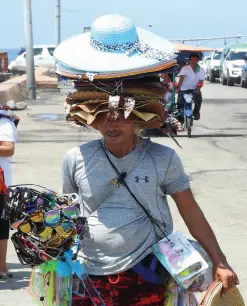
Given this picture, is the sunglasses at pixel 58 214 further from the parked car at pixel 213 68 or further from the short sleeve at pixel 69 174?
the parked car at pixel 213 68

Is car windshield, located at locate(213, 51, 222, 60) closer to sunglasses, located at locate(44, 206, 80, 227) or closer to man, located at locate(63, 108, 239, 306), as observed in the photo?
man, located at locate(63, 108, 239, 306)

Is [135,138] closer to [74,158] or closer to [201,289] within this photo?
[74,158]

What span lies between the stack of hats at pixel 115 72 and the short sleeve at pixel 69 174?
160mm

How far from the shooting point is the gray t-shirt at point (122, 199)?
358cm

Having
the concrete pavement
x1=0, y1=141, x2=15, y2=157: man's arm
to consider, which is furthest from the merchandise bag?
x1=0, y1=141, x2=15, y2=157: man's arm

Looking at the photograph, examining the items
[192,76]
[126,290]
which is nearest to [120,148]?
[126,290]

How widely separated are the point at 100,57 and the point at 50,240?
2.59ft

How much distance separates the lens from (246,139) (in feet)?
52.6

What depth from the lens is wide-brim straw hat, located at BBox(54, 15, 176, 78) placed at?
11.6 feet

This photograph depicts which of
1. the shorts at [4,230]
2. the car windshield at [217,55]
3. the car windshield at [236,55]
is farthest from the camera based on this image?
the car windshield at [217,55]

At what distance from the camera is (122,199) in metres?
3.62

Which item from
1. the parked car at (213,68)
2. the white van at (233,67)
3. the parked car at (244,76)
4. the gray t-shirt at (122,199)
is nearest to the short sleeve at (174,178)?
the gray t-shirt at (122,199)

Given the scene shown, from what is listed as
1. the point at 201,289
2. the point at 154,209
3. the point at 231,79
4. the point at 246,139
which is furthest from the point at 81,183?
the point at 231,79

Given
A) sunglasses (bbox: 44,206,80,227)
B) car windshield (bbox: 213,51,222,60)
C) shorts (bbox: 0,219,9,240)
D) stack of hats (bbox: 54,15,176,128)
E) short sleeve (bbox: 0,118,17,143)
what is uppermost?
stack of hats (bbox: 54,15,176,128)
